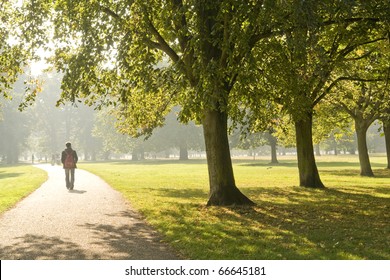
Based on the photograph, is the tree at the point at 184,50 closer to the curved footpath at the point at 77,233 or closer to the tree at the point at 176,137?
the curved footpath at the point at 77,233

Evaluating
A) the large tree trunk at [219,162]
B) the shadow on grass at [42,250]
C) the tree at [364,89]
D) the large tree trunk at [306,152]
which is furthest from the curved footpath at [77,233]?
the tree at [364,89]

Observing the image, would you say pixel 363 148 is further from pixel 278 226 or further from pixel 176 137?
pixel 176 137

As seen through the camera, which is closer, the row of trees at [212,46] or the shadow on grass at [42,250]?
the shadow on grass at [42,250]

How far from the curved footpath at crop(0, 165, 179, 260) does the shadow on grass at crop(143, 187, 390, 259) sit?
2.16 feet

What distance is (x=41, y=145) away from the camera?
3351 inches

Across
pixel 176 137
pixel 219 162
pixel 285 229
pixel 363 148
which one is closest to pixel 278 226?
pixel 285 229

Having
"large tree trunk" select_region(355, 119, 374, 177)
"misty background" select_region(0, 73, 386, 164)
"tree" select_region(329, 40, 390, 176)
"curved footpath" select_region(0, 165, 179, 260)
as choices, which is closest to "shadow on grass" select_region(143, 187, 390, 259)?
"curved footpath" select_region(0, 165, 179, 260)

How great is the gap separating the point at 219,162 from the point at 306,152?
6.88 m

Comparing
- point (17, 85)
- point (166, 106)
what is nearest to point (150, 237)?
point (166, 106)

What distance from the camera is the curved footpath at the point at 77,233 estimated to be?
6793mm

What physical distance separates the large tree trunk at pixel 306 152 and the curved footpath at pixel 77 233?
8404 millimetres
